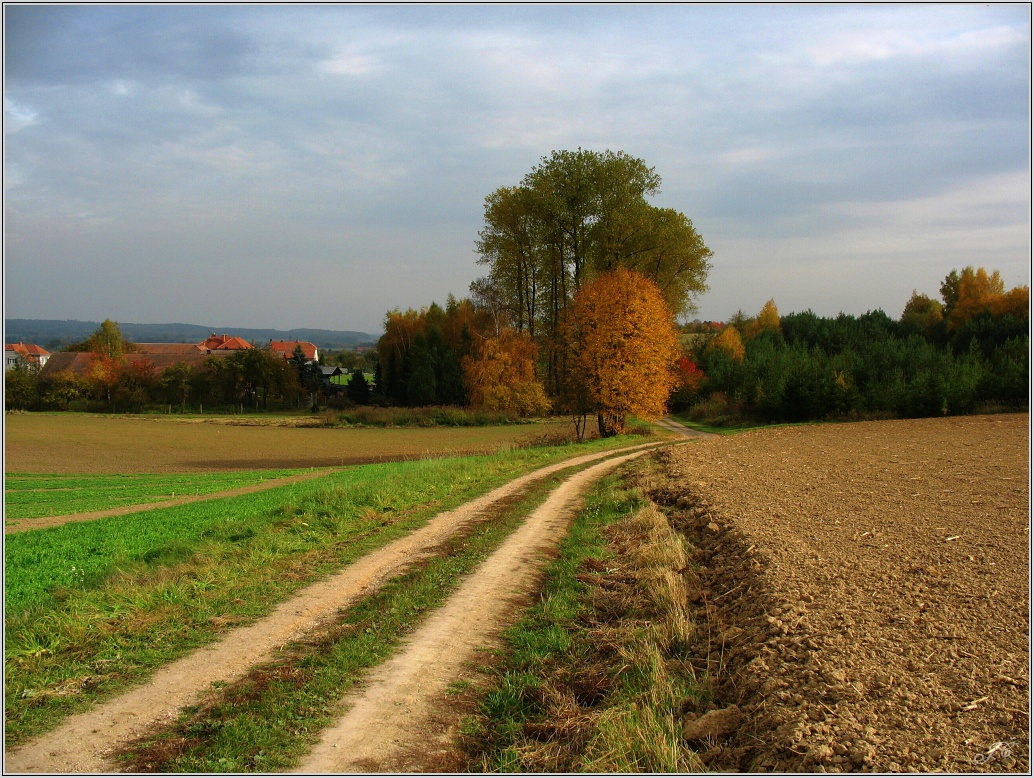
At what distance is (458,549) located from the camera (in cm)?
1263

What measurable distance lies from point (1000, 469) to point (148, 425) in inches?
2986

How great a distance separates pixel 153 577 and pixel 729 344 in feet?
263

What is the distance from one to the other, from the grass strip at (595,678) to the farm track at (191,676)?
2.60 m

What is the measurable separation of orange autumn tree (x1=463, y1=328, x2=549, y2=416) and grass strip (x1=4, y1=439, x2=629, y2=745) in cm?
4450

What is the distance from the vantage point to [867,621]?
7.16 metres

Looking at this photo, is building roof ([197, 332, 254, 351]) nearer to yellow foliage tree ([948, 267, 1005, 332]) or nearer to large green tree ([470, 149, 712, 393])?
large green tree ([470, 149, 712, 393])

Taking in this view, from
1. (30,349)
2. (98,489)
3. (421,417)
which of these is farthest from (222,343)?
(98,489)

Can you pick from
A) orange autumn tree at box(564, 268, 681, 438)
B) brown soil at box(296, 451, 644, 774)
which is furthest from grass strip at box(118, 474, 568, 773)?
orange autumn tree at box(564, 268, 681, 438)

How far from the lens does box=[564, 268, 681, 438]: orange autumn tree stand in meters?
41.2

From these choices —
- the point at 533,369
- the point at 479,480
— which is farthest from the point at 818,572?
the point at 533,369

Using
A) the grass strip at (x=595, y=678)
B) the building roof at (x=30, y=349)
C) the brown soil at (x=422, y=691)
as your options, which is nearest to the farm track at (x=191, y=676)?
the brown soil at (x=422, y=691)

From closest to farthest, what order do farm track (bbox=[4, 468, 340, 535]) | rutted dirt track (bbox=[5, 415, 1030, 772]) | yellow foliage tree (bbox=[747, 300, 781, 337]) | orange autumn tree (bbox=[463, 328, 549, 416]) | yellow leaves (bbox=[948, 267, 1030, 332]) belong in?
1. rutted dirt track (bbox=[5, 415, 1030, 772])
2. farm track (bbox=[4, 468, 340, 535])
3. orange autumn tree (bbox=[463, 328, 549, 416])
4. yellow leaves (bbox=[948, 267, 1030, 332])
5. yellow foliage tree (bbox=[747, 300, 781, 337])

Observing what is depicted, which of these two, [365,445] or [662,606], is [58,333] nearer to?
[365,445]

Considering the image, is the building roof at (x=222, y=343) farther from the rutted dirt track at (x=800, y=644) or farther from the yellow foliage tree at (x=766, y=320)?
the rutted dirt track at (x=800, y=644)
